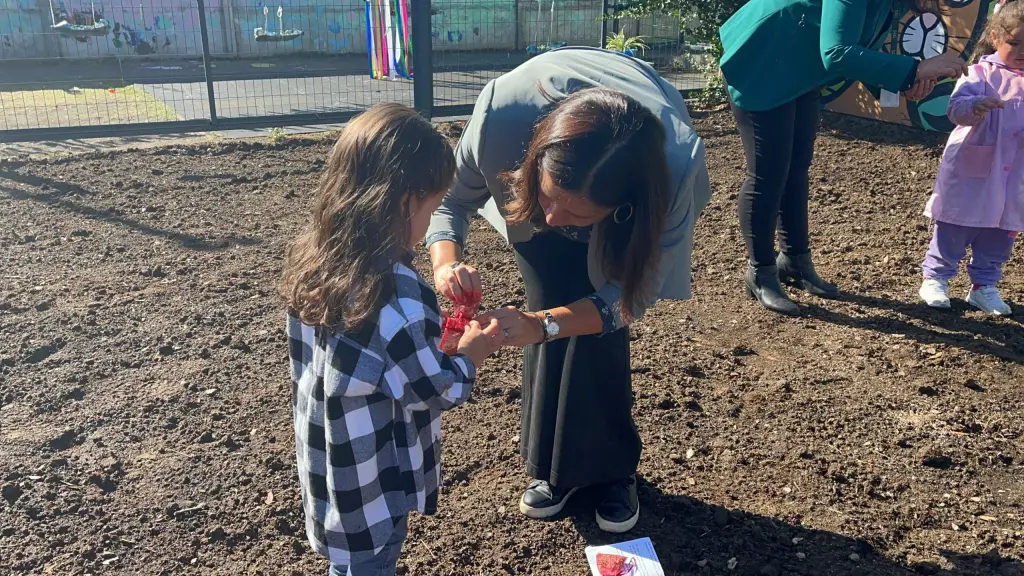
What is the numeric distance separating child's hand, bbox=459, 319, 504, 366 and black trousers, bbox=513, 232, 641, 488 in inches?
18.9

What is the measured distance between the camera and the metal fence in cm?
900

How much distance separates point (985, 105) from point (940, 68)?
1.97ft

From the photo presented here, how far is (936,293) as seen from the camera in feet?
13.9

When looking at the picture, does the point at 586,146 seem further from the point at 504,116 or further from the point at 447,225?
the point at 447,225

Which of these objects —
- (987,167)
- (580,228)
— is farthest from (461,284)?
(987,167)

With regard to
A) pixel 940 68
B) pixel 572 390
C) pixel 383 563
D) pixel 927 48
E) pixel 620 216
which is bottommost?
pixel 383 563

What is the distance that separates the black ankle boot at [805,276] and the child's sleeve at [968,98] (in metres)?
0.99

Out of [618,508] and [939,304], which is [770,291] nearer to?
[939,304]

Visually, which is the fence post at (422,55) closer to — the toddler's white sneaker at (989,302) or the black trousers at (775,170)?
the black trousers at (775,170)

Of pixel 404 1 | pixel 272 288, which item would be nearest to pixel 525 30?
pixel 404 1

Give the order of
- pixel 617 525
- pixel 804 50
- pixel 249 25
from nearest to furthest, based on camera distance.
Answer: pixel 617 525
pixel 804 50
pixel 249 25

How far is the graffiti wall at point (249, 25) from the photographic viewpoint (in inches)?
576

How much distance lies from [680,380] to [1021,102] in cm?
204

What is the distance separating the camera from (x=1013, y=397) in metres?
3.46
